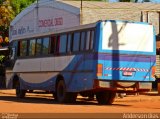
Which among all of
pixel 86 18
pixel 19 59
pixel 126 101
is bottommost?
pixel 126 101

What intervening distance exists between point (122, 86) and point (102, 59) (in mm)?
1402

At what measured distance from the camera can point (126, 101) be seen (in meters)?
28.1

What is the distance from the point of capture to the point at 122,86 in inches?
882

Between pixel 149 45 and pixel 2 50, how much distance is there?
20.0 metres

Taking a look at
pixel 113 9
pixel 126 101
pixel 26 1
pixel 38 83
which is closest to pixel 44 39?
pixel 38 83

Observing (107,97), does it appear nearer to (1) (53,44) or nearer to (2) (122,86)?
(2) (122,86)

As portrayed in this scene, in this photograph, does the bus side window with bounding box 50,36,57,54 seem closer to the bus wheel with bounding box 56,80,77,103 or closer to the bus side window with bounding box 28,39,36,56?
the bus wheel with bounding box 56,80,77,103

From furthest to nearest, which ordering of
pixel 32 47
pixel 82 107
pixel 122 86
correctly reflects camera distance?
pixel 32 47, pixel 122 86, pixel 82 107

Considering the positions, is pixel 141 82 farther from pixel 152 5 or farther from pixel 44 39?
pixel 152 5

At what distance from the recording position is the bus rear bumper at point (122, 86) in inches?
866

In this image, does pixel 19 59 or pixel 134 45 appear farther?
pixel 19 59

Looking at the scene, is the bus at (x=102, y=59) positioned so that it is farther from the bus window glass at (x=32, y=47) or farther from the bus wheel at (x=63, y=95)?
the bus window glass at (x=32, y=47)

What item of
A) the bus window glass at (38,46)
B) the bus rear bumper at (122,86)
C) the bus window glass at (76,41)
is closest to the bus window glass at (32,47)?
the bus window glass at (38,46)

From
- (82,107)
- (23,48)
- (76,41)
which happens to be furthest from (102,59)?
(23,48)
